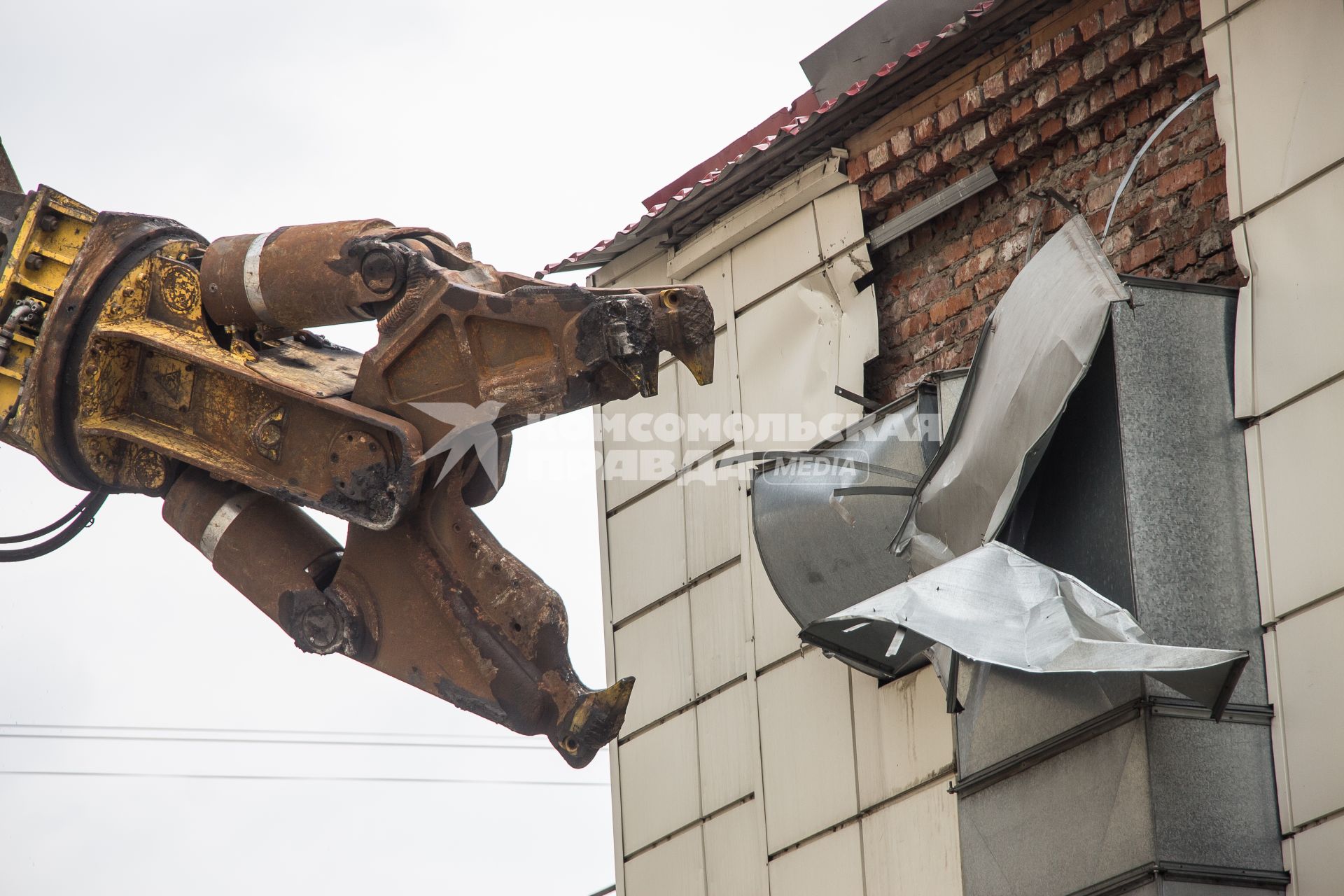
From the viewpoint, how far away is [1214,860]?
16.7ft

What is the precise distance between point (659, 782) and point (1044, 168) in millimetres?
3534

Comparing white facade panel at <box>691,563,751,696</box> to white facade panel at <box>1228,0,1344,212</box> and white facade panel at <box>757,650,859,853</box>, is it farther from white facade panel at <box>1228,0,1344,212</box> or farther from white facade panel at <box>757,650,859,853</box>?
white facade panel at <box>1228,0,1344,212</box>

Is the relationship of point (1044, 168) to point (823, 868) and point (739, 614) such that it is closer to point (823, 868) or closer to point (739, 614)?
point (739, 614)

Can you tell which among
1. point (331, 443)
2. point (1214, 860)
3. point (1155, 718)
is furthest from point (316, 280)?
point (1214, 860)

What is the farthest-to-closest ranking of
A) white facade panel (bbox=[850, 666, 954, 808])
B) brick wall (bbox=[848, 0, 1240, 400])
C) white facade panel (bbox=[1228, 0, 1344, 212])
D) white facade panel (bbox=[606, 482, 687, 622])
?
white facade panel (bbox=[606, 482, 687, 622]) < white facade panel (bbox=[850, 666, 954, 808]) < brick wall (bbox=[848, 0, 1240, 400]) < white facade panel (bbox=[1228, 0, 1344, 212])

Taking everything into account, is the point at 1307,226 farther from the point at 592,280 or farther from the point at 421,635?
the point at 592,280

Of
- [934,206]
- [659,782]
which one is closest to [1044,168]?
[934,206]

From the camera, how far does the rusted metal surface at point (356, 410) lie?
14.6 feet

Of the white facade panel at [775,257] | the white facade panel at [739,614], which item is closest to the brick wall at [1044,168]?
the white facade panel at [739,614]

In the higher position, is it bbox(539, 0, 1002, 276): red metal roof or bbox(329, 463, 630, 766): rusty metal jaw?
bbox(539, 0, 1002, 276): red metal roof

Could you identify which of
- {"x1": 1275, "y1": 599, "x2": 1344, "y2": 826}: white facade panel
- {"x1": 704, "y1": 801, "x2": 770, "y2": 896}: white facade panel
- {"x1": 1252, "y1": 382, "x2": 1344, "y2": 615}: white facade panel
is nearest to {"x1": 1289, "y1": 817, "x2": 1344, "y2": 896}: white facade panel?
{"x1": 1275, "y1": 599, "x2": 1344, "y2": 826}: white facade panel

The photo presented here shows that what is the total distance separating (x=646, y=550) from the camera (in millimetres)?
8516

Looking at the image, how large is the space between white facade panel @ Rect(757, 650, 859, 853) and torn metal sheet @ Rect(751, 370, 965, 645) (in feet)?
2.01

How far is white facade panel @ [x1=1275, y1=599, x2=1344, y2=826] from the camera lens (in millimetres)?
5117
